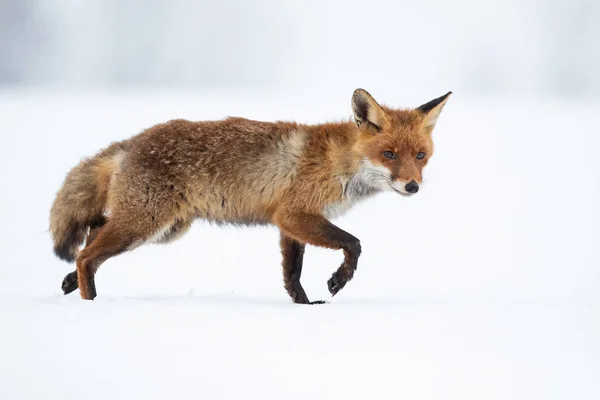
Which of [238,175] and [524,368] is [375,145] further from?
[524,368]

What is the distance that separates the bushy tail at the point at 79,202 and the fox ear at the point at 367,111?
1.64m

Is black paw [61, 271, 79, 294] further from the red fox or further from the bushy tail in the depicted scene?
the bushy tail

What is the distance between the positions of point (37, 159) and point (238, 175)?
878 centimetres

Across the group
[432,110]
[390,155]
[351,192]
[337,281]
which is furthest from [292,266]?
[432,110]

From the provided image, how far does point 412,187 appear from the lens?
4613 millimetres

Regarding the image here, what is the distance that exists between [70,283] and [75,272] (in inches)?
4.8

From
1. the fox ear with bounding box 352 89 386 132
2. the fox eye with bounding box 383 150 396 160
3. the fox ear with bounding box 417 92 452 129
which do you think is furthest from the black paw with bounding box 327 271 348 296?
the fox ear with bounding box 417 92 452 129

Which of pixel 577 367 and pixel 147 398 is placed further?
pixel 577 367

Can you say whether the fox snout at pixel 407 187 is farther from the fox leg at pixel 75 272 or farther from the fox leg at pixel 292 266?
the fox leg at pixel 75 272

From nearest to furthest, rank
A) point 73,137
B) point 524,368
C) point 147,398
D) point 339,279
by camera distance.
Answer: point 147,398 < point 524,368 < point 339,279 < point 73,137

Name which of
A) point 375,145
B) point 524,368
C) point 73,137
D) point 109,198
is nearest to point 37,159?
point 73,137

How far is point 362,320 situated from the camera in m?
3.71

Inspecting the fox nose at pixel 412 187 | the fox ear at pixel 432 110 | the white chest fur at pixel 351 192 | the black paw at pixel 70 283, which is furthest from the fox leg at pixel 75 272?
the fox ear at pixel 432 110

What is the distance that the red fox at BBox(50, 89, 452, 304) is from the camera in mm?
4812
